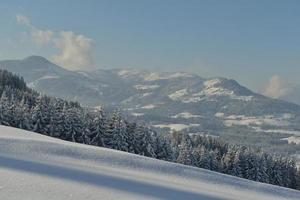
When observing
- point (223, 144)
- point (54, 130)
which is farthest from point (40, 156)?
point (223, 144)

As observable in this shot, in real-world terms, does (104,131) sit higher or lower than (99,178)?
higher

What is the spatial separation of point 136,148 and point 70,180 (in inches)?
1975

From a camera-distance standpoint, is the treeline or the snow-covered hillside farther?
the treeline

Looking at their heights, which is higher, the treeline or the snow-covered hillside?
the treeline

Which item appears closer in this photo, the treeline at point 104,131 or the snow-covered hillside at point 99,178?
the snow-covered hillside at point 99,178

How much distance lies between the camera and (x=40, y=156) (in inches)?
1154

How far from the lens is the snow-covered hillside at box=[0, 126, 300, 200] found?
2069 centimetres

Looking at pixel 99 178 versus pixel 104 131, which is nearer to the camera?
pixel 99 178

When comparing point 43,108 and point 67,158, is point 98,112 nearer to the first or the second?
point 43,108

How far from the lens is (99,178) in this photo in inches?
958

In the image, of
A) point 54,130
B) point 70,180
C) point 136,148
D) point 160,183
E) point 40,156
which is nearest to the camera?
point 70,180

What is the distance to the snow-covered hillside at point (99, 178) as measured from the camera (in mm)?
20688

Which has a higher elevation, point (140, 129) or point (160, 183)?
point (140, 129)

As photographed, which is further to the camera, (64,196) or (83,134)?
(83,134)
